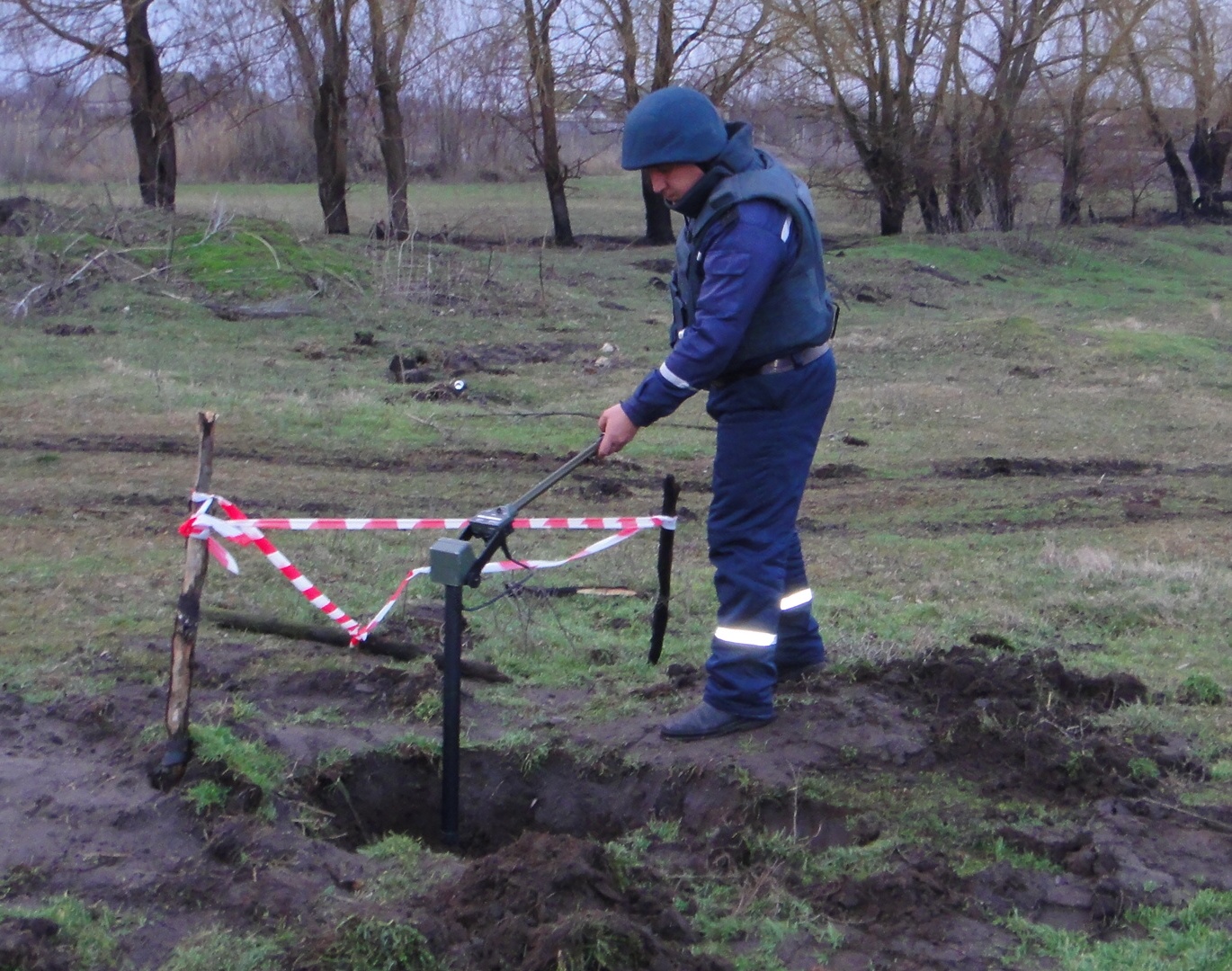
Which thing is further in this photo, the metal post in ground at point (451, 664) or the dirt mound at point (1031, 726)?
the dirt mound at point (1031, 726)

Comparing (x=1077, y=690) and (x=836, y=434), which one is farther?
(x=836, y=434)

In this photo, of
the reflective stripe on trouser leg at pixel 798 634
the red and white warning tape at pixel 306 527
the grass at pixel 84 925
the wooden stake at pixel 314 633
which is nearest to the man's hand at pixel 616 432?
the red and white warning tape at pixel 306 527

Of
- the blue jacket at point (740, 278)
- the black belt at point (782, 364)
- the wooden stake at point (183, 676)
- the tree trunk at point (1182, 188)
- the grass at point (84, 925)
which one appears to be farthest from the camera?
the tree trunk at point (1182, 188)

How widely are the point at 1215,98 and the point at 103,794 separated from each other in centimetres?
3762

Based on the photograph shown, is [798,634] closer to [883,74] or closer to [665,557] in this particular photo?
[665,557]

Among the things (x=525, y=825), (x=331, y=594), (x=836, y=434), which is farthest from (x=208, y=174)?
(x=525, y=825)

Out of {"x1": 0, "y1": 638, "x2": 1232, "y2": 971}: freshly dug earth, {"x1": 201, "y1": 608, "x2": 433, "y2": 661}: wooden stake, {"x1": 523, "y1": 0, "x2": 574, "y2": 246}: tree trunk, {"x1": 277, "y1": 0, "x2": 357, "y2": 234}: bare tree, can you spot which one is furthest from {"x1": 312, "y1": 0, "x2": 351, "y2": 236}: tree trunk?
{"x1": 0, "y1": 638, "x2": 1232, "y2": 971}: freshly dug earth

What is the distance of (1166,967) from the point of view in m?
3.29

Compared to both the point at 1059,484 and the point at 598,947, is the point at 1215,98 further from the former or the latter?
the point at 598,947

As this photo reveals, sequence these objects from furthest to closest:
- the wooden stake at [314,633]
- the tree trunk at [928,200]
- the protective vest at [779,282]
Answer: the tree trunk at [928,200] → the wooden stake at [314,633] → the protective vest at [779,282]

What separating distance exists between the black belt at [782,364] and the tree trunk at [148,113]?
2020 cm

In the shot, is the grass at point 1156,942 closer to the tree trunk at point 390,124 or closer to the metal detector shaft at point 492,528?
the metal detector shaft at point 492,528

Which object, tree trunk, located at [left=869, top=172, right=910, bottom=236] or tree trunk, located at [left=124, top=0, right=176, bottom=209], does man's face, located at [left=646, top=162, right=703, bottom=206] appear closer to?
tree trunk, located at [left=124, top=0, right=176, bottom=209]

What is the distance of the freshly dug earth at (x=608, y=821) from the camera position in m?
3.38
